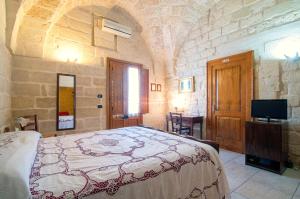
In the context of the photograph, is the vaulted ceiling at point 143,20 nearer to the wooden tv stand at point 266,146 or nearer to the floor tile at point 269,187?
the wooden tv stand at point 266,146

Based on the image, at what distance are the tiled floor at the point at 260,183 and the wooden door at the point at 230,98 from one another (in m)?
0.82

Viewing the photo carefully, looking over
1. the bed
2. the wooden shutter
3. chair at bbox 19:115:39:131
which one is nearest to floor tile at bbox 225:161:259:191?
the bed

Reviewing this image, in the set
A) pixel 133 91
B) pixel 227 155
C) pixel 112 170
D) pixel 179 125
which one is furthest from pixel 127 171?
pixel 133 91

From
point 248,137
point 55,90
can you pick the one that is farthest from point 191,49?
point 55,90

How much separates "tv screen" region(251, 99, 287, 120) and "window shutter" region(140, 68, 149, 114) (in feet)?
8.78

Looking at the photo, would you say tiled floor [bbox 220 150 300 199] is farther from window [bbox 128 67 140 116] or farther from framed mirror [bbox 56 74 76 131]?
framed mirror [bbox 56 74 76 131]

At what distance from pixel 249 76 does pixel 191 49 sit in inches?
68.1

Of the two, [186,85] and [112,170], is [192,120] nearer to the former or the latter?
[186,85]

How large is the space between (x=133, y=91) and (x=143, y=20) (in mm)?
1851

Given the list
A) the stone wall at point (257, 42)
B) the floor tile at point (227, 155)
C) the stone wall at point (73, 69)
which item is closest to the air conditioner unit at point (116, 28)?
the stone wall at point (73, 69)

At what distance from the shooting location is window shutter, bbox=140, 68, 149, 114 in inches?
178

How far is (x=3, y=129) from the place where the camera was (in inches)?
87.0

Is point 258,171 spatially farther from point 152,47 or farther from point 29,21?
point 29,21

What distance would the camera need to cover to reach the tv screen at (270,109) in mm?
2490
